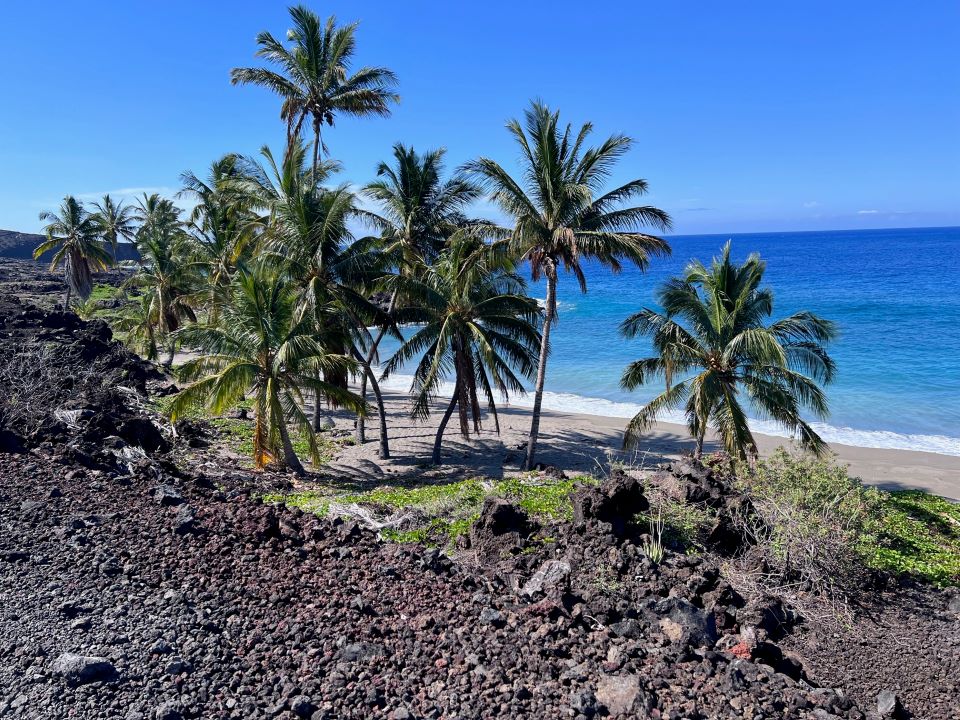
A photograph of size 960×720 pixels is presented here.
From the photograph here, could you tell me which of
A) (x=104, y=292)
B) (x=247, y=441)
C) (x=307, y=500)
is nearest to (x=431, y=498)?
(x=307, y=500)

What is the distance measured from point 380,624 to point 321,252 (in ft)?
40.8

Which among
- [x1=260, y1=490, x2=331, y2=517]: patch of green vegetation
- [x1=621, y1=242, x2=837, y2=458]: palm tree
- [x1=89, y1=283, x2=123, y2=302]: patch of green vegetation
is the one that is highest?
[x1=89, y1=283, x2=123, y2=302]: patch of green vegetation

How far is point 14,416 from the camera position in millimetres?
12055

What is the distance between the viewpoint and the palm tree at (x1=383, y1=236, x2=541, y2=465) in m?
17.1

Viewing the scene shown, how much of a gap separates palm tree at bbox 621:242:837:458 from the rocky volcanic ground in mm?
5248

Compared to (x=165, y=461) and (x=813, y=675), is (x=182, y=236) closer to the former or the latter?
(x=165, y=461)

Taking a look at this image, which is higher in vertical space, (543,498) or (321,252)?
(321,252)

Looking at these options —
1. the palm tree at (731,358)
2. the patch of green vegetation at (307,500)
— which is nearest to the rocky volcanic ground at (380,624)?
the patch of green vegetation at (307,500)

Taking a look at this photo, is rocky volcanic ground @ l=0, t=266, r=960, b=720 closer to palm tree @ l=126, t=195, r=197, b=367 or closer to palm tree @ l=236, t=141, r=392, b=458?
palm tree @ l=236, t=141, r=392, b=458

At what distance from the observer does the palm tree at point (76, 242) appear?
4066 centimetres

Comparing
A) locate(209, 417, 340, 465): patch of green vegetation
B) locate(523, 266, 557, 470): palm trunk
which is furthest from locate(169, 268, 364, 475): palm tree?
locate(523, 266, 557, 470): palm trunk

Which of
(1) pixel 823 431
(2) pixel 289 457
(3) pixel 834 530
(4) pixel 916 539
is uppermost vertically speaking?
(1) pixel 823 431

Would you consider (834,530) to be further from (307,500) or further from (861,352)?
(861,352)

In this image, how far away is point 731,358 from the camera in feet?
48.2
